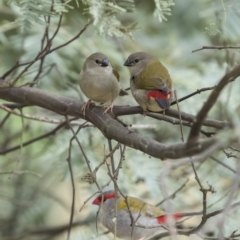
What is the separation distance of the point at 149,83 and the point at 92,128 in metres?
0.98

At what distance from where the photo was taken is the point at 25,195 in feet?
15.2

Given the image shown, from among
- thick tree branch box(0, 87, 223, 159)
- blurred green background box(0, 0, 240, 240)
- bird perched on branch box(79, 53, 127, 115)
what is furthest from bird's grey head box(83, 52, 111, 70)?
thick tree branch box(0, 87, 223, 159)

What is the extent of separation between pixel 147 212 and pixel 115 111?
119cm

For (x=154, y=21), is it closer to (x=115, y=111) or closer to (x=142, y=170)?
(x=142, y=170)

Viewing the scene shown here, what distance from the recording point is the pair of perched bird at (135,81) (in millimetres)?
2607

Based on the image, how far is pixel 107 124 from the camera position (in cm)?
209

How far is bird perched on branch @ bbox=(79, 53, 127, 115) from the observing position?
292 centimetres

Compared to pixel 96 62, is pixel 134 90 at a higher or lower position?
lower

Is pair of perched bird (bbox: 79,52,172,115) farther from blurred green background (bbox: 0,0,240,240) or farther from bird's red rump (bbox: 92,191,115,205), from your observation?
bird's red rump (bbox: 92,191,115,205)

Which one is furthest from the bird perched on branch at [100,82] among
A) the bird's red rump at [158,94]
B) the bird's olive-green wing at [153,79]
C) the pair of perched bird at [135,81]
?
the bird's red rump at [158,94]

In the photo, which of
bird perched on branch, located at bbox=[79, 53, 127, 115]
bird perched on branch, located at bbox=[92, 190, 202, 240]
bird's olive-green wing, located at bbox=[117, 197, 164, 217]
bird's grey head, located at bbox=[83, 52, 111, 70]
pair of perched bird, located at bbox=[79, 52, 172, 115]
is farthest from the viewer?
bird's olive-green wing, located at bbox=[117, 197, 164, 217]

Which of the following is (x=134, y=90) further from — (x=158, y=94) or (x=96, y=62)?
(x=96, y=62)

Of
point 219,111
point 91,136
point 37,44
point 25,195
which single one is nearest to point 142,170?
point 91,136

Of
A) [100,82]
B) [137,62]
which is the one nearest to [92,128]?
[137,62]
